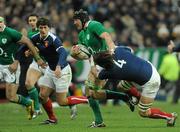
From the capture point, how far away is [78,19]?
16.7 m

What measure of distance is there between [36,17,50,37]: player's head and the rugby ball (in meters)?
0.97

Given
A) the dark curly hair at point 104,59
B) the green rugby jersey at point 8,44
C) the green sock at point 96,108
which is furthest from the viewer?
the green rugby jersey at point 8,44

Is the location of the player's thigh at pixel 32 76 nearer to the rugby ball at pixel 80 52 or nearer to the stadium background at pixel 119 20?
the stadium background at pixel 119 20

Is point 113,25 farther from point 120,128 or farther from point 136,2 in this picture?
point 120,128

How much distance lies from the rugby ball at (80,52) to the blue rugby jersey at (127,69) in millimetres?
1141

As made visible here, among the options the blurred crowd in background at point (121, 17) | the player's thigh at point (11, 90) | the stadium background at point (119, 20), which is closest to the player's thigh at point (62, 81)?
the player's thigh at point (11, 90)

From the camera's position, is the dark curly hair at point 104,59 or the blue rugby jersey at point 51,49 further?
the blue rugby jersey at point 51,49

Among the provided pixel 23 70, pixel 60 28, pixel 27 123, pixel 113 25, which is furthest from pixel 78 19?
pixel 113 25

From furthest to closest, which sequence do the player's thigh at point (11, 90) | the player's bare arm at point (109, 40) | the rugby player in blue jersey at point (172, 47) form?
the player's thigh at point (11, 90) < the rugby player in blue jersey at point (172, 47) < the player's bare arm at point (109, 40)

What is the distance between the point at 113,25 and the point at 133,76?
712 inches

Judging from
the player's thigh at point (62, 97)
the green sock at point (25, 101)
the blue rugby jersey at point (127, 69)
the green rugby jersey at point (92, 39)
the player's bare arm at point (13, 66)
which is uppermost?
the green rugby jersey at point (92, 39)

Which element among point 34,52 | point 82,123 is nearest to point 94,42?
point 34,52

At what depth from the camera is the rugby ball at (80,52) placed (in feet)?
55.3

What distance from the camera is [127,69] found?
1586cm
